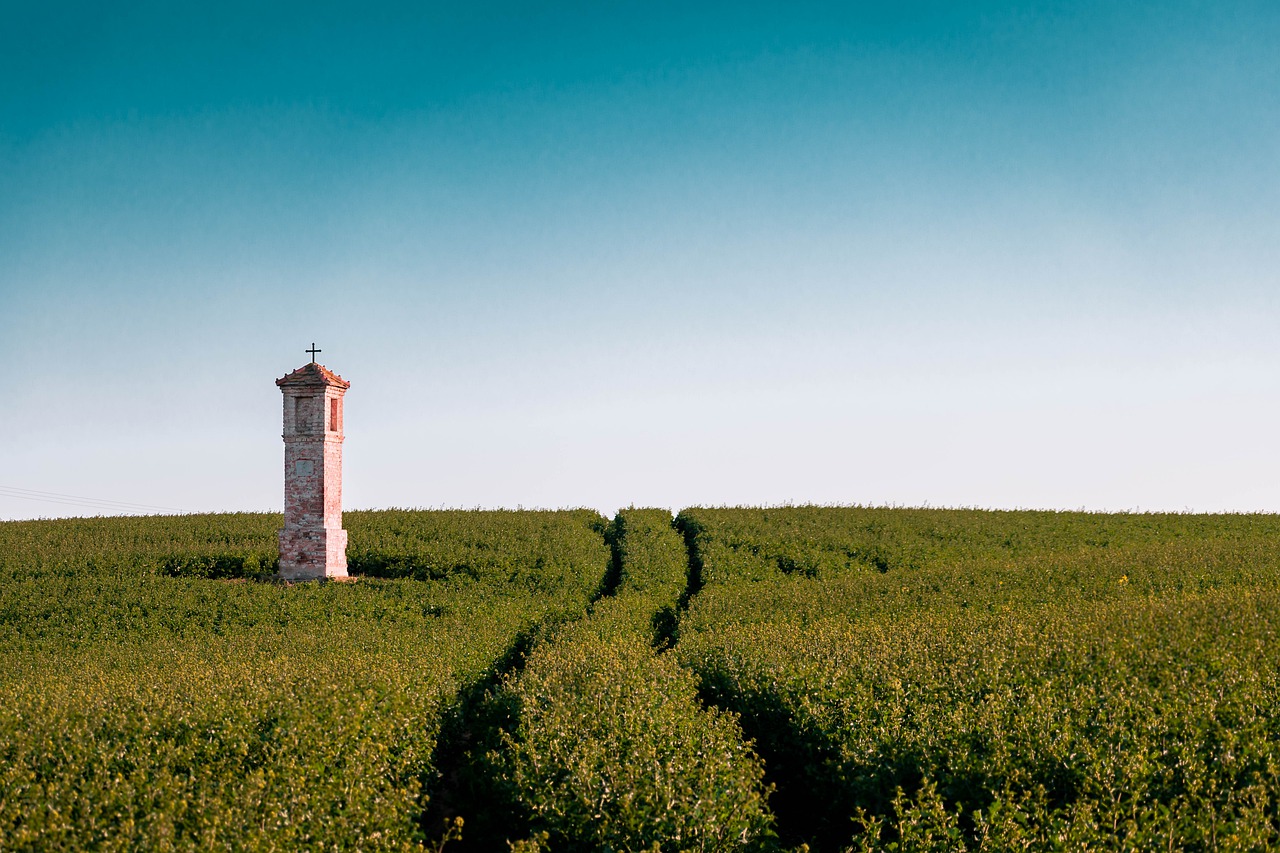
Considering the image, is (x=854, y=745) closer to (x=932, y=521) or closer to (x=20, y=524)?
(x=932, y=521)

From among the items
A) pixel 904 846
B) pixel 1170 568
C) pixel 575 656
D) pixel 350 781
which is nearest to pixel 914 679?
pixel 904 846

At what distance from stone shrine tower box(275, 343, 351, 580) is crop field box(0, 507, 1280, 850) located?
2.69 meters

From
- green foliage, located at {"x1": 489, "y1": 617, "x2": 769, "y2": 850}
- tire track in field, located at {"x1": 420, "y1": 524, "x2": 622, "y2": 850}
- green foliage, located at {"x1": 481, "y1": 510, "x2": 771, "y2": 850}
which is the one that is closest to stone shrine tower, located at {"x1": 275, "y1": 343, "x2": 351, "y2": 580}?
tire track in field, located at {"x1": 420, "y1": 524, "x2": 622, "y2": 850}

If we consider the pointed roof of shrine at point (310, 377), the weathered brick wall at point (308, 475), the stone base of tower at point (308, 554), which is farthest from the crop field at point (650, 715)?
the pointed roof of shrine at point (310, 377)

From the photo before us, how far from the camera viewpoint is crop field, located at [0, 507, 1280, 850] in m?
8.77

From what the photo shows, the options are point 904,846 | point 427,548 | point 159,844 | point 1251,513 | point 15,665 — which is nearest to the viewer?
point 159,844

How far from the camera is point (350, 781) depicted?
380 inches

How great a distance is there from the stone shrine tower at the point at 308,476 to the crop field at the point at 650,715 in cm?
269

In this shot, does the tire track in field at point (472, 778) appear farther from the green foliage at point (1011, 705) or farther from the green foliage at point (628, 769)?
the green foliage at point (1011, 705)

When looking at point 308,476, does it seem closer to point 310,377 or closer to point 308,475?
point 308,475

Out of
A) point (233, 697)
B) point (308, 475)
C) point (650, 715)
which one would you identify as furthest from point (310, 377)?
point (650, 715)

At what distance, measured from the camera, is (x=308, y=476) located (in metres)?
27.9

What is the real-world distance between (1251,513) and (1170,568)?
29.7 meters

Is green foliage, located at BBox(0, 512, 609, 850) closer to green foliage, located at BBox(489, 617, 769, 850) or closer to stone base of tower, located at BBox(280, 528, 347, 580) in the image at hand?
green foliage, located at BBox(489, 617, 769, 850)
